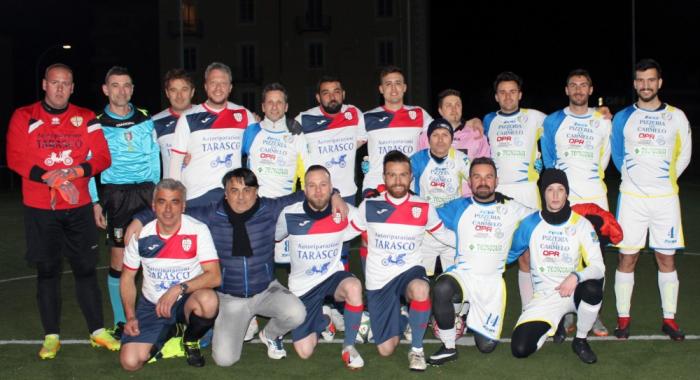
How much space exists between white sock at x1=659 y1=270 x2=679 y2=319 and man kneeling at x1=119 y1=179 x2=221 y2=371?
348cm

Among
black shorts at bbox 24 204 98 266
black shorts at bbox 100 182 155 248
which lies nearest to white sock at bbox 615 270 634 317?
black shorts at bbox 100 182 155 248

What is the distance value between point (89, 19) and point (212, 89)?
5411 centimetres

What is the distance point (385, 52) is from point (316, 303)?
34080mm

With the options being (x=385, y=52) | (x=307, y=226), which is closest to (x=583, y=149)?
(x=307, y=226)

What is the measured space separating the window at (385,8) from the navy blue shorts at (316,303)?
34.1 metres

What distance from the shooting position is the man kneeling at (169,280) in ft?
17.6

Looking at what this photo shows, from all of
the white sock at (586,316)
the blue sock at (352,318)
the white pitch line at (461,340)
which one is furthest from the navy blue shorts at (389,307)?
the white sock at (586,316)

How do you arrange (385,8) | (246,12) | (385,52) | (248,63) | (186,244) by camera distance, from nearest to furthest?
1. (186,244)
2. (385,8)
3. (385,52)
4. (246,12)
5. (248,63)

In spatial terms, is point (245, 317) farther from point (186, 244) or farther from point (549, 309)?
point (549, 309)

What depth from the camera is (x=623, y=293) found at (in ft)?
20.3

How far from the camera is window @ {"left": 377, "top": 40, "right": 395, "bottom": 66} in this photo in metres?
38.8

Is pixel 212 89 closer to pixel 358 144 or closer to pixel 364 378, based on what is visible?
pixel 358 144

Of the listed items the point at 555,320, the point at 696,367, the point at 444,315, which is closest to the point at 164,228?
the point at 444,315

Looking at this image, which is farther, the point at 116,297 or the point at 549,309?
the point at 116,297
